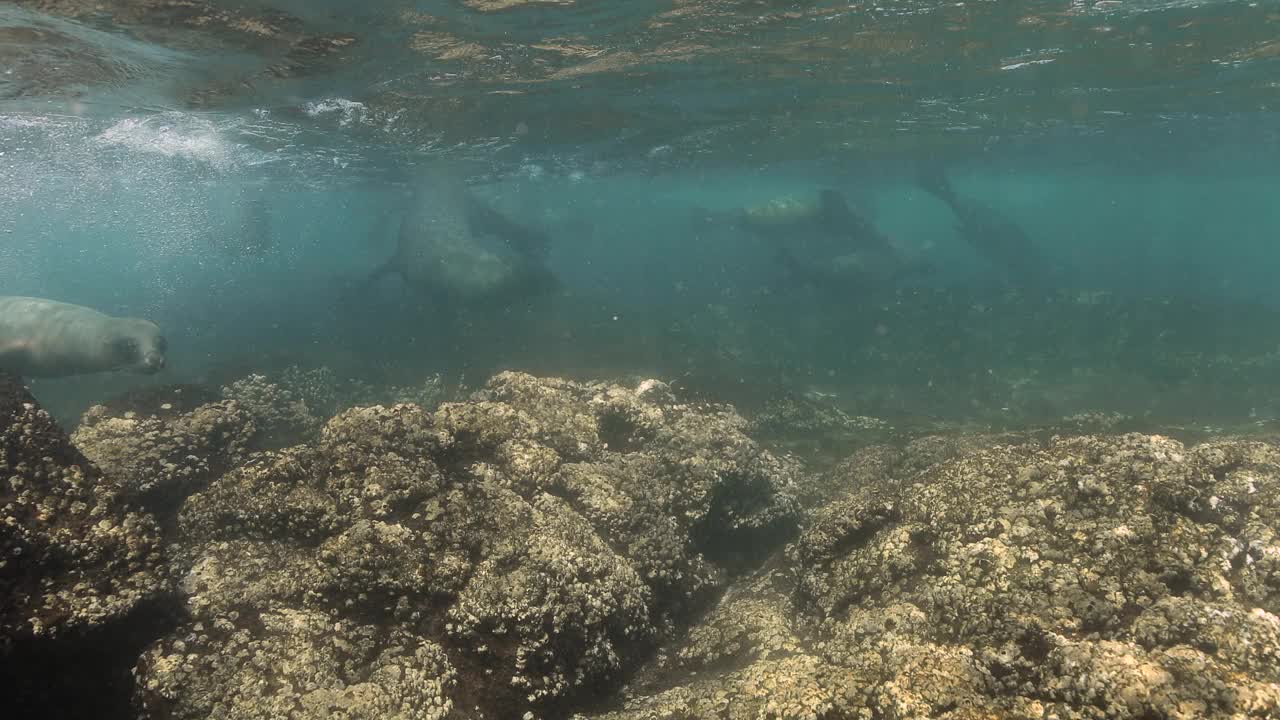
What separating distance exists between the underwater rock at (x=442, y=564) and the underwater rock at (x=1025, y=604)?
600 mm

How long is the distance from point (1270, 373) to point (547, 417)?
23217mm

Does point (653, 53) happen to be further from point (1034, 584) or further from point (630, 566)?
point (1034, 584)

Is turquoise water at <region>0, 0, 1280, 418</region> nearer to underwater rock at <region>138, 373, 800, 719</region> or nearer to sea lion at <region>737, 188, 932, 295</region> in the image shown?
sea lion at <region>737, 188, 932, 295</region>

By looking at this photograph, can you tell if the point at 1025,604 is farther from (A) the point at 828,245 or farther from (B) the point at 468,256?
(A) the point at 828,245

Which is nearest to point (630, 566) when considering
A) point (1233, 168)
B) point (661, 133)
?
point (661, 133)

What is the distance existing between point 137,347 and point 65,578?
9983 millimetres

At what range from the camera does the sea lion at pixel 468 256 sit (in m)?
22.9

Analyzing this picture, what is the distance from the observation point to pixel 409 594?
4031 mm

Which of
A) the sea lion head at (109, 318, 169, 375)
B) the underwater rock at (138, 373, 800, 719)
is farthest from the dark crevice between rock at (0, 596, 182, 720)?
the sea lion head at (109, 318, 169, 375)

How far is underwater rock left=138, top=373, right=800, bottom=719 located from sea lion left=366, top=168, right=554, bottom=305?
57.0ft

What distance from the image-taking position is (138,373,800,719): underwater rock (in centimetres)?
352

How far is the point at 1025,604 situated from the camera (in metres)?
3.42

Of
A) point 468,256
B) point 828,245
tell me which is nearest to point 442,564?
point 468,256

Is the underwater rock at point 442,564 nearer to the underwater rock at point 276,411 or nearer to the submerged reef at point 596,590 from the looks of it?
the submerged reef at point 596,590
